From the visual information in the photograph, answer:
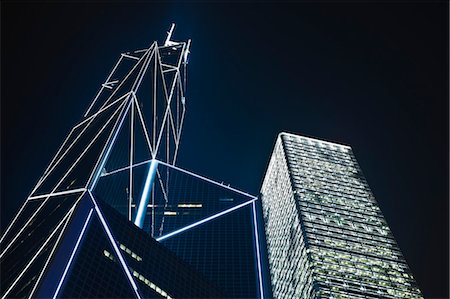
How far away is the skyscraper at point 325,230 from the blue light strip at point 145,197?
125 feet

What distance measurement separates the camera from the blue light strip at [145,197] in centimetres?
7019

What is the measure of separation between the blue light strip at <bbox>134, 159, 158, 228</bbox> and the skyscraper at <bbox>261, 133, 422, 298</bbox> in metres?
38.0

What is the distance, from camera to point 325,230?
102375 millimetres

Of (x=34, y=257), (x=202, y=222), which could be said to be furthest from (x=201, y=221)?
→ (x=34, y=257)

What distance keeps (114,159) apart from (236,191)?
113 ft

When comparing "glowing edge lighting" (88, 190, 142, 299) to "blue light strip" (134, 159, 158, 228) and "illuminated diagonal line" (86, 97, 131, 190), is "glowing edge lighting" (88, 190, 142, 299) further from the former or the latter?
"blue light strip" (134, 159, 158, 228)

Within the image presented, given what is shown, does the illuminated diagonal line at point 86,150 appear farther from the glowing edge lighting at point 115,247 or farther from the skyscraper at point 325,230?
the skyscraper at point 325,230

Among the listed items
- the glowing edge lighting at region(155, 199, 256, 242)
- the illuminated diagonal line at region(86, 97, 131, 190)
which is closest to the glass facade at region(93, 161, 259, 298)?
the glowing edge lighting at region(155, 199, 256, 242)

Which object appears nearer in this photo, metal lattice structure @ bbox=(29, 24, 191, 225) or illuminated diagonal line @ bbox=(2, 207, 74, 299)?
illuminated diagonal line @ bbox=(2, 207, 74, 299)

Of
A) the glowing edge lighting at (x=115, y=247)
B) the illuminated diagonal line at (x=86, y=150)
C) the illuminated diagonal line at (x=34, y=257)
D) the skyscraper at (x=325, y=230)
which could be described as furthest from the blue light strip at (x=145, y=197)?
the skyscraper at (x=325, y=230)

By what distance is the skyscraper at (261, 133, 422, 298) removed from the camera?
298 feet

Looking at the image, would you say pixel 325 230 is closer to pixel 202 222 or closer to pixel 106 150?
pixel 202 222

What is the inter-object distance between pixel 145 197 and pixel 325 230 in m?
47.5

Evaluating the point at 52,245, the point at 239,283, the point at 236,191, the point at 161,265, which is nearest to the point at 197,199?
the point at 236,191
